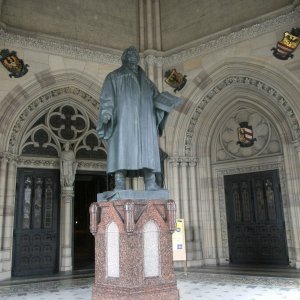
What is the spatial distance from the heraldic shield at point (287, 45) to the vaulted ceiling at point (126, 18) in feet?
2.11

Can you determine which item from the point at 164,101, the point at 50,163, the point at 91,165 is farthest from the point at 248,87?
the point at 50,163

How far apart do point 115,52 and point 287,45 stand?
426cm

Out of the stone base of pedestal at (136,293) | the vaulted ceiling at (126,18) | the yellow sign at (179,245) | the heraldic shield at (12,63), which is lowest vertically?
the stone base of pedestal at (136,293)

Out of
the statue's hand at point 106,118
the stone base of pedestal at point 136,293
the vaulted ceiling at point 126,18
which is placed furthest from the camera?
the vaulted ceiling at point 126,18

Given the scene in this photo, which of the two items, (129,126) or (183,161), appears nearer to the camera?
(129,126)

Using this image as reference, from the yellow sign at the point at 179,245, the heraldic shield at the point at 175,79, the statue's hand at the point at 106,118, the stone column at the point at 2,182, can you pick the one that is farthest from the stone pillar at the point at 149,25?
the statue's hand at the point at 106,118

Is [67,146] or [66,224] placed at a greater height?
[67,146]

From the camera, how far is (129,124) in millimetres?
4273

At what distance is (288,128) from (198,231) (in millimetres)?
3212

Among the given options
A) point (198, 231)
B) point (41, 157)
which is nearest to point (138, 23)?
point (41, 157)

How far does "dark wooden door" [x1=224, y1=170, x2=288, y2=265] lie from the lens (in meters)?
8.44

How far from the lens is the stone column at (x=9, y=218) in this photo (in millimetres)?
7793

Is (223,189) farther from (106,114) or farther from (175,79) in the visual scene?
(106,114)

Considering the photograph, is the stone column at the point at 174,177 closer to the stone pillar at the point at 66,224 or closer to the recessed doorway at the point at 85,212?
the recessed doorway at the point at 85,212
